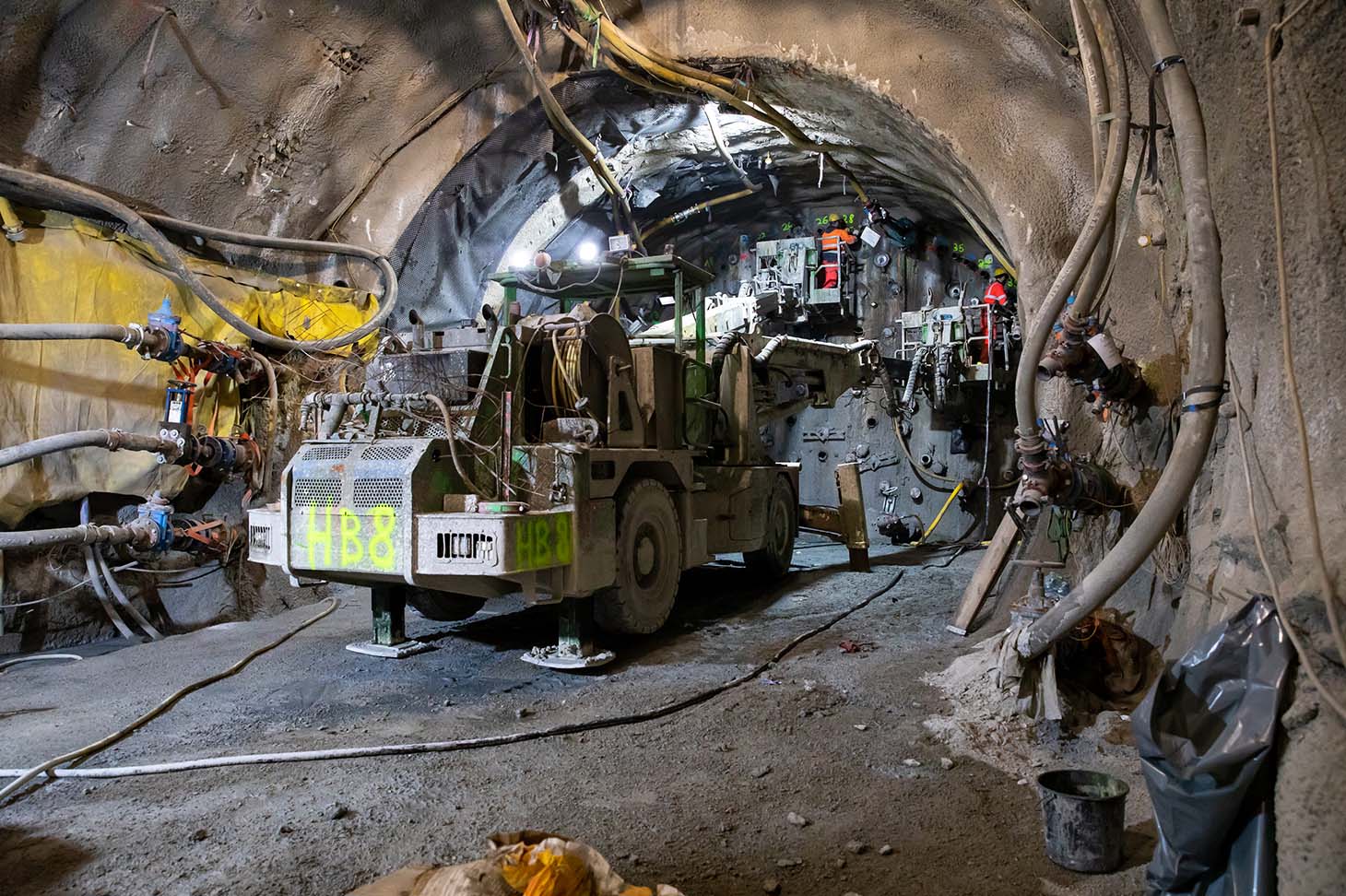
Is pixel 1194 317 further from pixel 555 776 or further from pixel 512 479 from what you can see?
pixel 512 479

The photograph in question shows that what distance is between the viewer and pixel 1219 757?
7.89 feet

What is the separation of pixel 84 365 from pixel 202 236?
5.25 ft

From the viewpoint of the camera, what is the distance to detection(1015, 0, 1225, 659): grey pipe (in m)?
3.55

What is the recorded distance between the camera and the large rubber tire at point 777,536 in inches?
346

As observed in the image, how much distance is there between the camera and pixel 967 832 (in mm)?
3156

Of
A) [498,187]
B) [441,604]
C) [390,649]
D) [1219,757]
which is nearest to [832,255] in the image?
[498,187]

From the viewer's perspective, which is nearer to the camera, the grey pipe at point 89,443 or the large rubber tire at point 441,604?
the grey pipe at point 89,443

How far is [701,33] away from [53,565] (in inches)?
281

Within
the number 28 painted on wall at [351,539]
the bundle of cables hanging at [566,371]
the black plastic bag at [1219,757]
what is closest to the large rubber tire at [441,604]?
the number 28 painted on wall at [351,539]

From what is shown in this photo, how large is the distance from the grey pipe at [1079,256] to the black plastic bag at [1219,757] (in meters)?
1.75

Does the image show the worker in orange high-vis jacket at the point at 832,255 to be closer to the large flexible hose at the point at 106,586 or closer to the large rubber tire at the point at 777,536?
the large rubber tire at the point at 777,536

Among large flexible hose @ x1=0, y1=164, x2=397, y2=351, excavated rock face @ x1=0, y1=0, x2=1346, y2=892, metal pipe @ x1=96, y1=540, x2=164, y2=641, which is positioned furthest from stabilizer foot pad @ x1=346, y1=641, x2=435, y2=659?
excavated rock face @ x1=0, y1=0, x2=1346, y2=892

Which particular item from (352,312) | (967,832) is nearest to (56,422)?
(352,312)

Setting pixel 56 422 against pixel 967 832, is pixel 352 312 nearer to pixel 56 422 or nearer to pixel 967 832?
pixel 56 422
